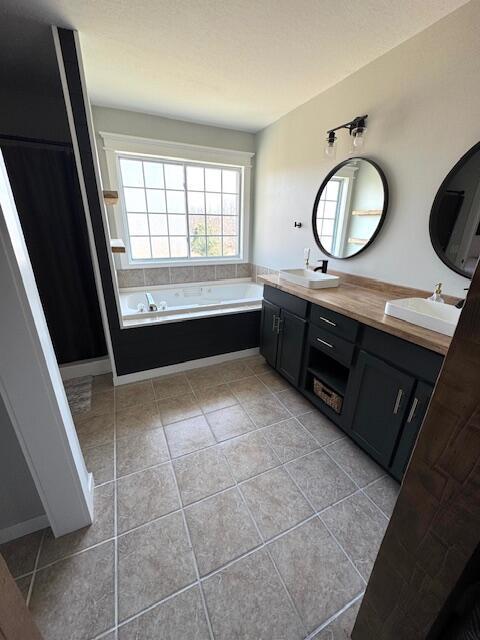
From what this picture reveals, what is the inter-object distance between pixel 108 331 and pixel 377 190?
235 cm

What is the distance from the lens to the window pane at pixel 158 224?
3.09 metres

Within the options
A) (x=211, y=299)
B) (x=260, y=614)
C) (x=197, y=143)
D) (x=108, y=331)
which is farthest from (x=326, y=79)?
(x=260, y=614)

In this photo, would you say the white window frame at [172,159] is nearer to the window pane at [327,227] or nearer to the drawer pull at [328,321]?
the window pane at [327,227]

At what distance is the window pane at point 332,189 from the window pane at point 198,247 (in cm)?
169

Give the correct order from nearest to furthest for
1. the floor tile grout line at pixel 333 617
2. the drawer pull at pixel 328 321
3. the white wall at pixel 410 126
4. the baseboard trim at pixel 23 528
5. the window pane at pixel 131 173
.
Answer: the floor tile grout line at pixel 333 617
the baseboard trim at pixel 23 528
the white wall at pixel 410 126
the drawer pull at pixel 328 321
the window pane at pixel 131 173

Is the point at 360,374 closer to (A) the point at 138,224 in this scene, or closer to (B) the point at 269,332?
(B) the point at 269,332

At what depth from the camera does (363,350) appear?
149cm

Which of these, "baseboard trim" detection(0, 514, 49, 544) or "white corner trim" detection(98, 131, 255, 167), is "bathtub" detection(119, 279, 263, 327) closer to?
"baseboard trim" detection(0, 514, 49, 544)

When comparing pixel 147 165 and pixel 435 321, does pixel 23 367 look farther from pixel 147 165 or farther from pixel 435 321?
pixel 147 165

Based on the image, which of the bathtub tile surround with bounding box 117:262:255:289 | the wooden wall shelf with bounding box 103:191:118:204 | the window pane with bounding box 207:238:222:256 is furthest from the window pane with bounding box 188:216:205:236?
the wooden wall shelf with bounding box 103:191:118:204

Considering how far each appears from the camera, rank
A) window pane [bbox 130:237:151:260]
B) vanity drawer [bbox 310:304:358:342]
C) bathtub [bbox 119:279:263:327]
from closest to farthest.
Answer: vanity drawer [bbox 310:304:358:342] → bathtub [bbox 119:279:263:327] → window pane [bbox 130:237:151:260]

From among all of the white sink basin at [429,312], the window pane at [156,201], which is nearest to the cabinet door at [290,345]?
the white sink basin at [429,312]

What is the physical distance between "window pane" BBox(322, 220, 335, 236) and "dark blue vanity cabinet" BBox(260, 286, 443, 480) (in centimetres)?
75

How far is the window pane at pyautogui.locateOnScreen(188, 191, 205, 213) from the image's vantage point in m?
3.20
